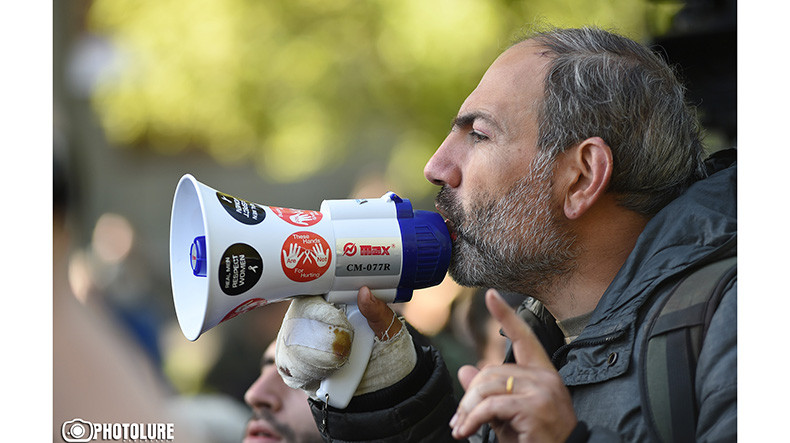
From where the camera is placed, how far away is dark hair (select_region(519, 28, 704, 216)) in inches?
73.8

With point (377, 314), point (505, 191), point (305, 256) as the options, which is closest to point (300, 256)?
point (305, 256)

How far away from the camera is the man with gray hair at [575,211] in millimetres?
1642

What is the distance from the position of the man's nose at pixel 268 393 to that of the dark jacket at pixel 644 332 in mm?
1736

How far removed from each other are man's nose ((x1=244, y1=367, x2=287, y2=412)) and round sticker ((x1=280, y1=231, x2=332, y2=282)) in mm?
1621

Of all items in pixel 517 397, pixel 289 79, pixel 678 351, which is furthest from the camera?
pixel 289 79

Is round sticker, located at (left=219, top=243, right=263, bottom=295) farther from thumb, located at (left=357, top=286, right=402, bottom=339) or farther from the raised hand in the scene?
the raised hand

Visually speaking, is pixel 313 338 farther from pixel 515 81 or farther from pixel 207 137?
pixel 207 137

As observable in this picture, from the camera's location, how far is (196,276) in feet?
6.06

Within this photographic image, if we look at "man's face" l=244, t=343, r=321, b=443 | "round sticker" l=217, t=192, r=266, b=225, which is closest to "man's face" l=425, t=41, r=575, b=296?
"round sticker" l=217, t=192, r=266, b=225

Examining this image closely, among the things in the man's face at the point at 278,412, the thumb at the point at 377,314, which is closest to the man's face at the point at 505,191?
the thumb at the point at 377,314

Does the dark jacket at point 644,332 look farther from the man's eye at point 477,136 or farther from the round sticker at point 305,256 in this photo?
the round sticker at point 305,256

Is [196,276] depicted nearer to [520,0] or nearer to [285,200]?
[285,200]

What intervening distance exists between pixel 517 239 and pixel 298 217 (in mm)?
550

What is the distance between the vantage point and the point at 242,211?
176cm
